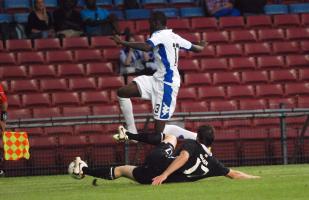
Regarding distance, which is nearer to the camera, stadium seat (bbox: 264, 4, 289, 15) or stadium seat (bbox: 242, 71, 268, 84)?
stadium seat (bbox: 242, 71, 268, 84)

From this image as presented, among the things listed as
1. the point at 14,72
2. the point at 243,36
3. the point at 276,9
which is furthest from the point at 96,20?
the point at 276,9

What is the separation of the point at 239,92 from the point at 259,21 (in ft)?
8.86

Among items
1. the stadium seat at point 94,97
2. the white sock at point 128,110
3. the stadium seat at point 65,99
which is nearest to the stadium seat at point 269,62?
the stadium seat at point 94,97

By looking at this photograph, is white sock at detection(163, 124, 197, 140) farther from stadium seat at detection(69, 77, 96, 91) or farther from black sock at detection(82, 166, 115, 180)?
stadium seat at detection(69, 77, 96, 91)

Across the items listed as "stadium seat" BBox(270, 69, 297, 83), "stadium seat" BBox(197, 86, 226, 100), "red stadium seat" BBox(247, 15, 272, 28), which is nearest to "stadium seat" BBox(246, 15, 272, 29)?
"red stadium seat" BBox(247, 15, 272, 28)

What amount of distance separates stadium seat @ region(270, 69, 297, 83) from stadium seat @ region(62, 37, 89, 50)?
13.7ft

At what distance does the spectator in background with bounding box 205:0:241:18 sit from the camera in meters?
21.6

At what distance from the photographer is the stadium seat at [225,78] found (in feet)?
64.7

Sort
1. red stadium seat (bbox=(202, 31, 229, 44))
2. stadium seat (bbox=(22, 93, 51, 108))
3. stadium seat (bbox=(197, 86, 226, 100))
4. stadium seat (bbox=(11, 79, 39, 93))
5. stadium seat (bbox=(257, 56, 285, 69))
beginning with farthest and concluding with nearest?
red stadium seat (bbox=(202, 31, 229, 44)) → stadium seat (bbox=(257, 56, 285, 69)) → stadium seat (bbox=(197, 86, 226, 100)) → stadium seat (bbox=(11, 79, 39, 93)) → stadium seat (bbox=(22, 93, 51, 108))

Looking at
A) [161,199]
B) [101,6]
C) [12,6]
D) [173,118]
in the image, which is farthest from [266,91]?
[161,199]

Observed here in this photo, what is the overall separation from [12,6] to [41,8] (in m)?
1.80

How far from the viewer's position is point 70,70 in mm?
19672

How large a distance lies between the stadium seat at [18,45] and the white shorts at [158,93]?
7055mm

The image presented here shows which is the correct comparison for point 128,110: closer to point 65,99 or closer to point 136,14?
point 65,99
